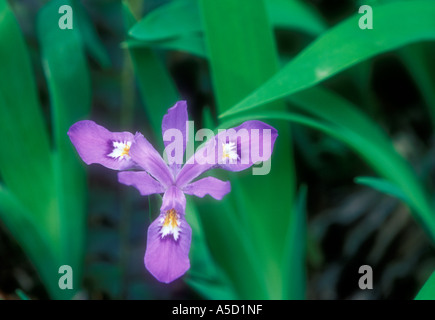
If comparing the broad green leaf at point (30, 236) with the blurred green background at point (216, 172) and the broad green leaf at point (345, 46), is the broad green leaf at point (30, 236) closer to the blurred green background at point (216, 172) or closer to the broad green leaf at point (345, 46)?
the blurred green background at point (216, 172)

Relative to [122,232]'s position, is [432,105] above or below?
above

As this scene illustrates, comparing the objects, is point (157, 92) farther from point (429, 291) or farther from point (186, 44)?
point (429, 291)

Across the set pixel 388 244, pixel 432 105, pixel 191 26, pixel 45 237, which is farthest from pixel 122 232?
pixel 432 105

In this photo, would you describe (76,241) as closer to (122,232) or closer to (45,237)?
(45,237)

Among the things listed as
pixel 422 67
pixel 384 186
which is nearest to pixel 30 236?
pixel 384 186

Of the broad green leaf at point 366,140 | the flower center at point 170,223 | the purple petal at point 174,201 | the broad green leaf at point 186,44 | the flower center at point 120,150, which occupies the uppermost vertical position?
the broad green leaf at point 186,44

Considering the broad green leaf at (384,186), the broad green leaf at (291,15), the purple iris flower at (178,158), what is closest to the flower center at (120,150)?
the purple iris flower at (178,158)
